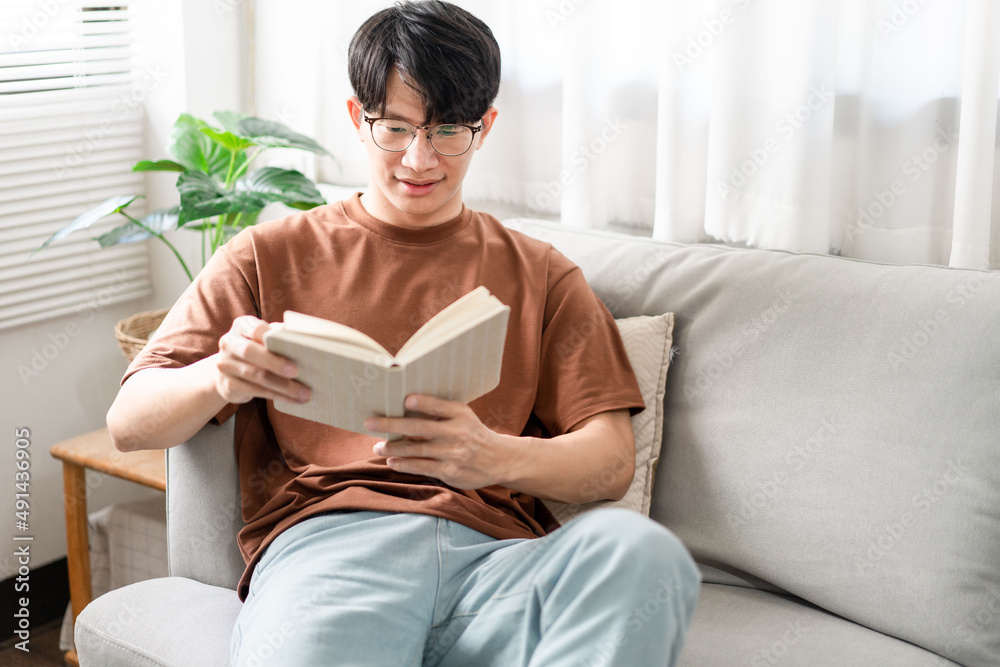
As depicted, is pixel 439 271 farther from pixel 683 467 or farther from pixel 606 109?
pixel 606 109

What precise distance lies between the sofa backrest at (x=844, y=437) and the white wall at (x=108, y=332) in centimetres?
140

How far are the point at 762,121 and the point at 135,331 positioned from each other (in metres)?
1.40

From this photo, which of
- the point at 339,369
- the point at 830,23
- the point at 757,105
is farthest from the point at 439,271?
the point at 830,23

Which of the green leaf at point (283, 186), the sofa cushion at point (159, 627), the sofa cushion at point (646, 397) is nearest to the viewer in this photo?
the sofa cushion at point (159, 627)

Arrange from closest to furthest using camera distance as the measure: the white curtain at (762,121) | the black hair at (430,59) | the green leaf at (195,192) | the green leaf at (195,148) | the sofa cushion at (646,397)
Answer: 1. the black hair at (430,59)
2. the sofa cushion at (646,397)
3. the white curtain at (762,121)
4. the green leaf at (195,192)
5. the green leaf at (195,148)

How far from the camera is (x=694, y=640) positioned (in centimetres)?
132

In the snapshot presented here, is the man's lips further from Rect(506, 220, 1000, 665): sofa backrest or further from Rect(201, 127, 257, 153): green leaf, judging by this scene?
Rect(201, 127, 257, 153): green leaf

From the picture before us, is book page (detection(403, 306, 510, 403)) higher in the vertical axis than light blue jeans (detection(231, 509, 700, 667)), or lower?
higher

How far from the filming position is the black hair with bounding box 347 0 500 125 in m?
1.37

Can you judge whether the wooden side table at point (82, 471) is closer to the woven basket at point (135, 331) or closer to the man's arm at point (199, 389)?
the woven basket at point (135, 331)

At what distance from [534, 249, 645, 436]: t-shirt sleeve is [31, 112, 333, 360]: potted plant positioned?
66 centimetres

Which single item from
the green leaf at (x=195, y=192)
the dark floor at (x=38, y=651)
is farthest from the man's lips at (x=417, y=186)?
the dark floor at (x=38, y=651)

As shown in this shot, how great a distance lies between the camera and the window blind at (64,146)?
6.89 ft

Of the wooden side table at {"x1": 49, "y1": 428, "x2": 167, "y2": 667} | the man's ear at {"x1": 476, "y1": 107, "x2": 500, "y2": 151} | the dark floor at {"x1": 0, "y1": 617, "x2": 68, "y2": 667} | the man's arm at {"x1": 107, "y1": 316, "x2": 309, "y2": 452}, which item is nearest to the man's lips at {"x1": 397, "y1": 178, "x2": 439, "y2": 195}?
the man's ear at {"x1": 476, "y1": 107, "x2": 500, "y2": 151}
